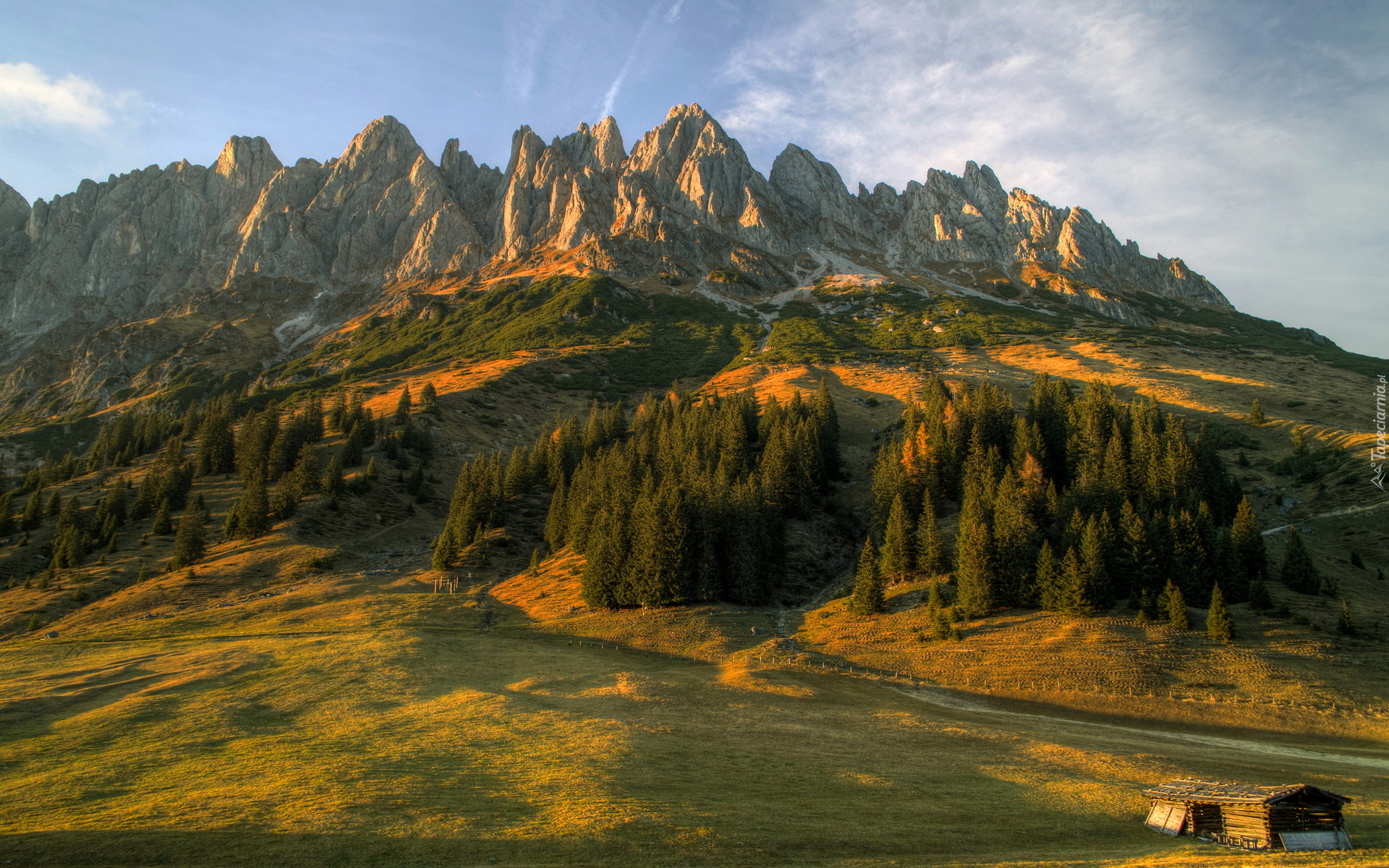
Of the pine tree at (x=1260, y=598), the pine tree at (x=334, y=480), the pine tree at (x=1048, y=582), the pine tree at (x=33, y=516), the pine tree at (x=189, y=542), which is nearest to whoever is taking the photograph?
the pine tree at (x=1260, y=598)

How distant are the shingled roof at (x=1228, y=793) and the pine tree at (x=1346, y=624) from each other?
37.1m

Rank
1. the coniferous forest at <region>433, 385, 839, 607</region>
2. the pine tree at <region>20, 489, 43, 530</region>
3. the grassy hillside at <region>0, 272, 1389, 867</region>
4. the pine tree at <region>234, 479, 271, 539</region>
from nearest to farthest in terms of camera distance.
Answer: the grassy hillside at <region>0, 272, 1389, 867</region> → the coniferous forest at <region>433, 385, 839, 607</region> → the pine tree at <region>234, 479, 271, 539</region> → the pine tree at <region>20, 489, 43, 530</region>

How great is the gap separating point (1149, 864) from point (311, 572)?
98807 millimetres

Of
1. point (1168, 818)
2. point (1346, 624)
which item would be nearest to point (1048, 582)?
point (1346, 624)

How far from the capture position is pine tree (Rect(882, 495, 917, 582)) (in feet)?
241

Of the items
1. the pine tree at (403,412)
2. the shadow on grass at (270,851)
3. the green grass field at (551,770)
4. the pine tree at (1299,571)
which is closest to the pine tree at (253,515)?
the pine tree at (403,412)

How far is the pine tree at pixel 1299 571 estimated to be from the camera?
56750 millimetres

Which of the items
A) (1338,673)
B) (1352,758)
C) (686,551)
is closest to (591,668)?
(686,551)

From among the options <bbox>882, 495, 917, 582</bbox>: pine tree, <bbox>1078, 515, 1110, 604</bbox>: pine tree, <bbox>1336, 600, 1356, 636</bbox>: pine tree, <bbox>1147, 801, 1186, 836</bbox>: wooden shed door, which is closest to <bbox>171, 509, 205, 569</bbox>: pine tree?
<bbox>882, 495, 917, 582</bbox>: pine tree

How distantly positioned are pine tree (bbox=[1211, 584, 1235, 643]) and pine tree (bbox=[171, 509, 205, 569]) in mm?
118646

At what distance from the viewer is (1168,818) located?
78.2 ft

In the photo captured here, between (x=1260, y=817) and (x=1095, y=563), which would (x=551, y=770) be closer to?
(x=1260, y=817)

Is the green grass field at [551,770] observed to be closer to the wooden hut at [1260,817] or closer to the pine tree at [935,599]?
the wooden hut at [1260,817]

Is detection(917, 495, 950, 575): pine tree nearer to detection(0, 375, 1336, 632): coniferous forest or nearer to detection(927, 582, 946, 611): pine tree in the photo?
detection(0, 375, 1336, 632): coniferous forest
